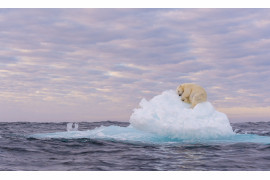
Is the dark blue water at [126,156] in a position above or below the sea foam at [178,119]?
below

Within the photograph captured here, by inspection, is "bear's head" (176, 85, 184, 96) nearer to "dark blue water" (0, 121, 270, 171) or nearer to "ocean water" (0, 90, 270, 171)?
"ocean water" (0, 90, 270, 171)

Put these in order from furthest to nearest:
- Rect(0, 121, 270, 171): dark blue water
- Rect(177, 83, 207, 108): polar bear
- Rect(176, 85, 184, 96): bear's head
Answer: Rect(176, 85, 184, 96): bear's head < Rect(177, 83, 207, 108): polar bear < Rect(0, 121, 270, 171): dark blue water

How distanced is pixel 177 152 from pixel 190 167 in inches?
115

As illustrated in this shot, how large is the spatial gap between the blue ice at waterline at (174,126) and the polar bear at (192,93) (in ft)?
1.06

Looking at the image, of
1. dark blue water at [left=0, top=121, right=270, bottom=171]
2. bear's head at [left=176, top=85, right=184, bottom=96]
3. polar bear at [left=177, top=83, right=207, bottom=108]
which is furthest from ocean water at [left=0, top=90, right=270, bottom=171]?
polar bear at [left=177, top=83, right=207, bottom=108]

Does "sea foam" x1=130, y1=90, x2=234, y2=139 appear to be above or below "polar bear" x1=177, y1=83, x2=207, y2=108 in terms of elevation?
below

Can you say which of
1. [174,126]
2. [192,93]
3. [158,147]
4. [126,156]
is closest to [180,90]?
[192,93]

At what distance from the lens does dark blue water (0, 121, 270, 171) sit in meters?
9.95

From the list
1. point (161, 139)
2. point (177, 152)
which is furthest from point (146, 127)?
point (177, 152)

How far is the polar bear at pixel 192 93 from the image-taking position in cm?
1819

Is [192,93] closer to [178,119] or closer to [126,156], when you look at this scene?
[178,119]

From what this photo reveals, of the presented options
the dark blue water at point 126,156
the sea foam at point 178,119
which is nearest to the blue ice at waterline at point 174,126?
the sea foam at point 178,119

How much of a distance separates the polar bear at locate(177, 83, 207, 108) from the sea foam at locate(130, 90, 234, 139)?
284 millimetres

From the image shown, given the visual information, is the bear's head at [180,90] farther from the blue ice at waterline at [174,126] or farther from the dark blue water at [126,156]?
the dark blue water at [126,156]
